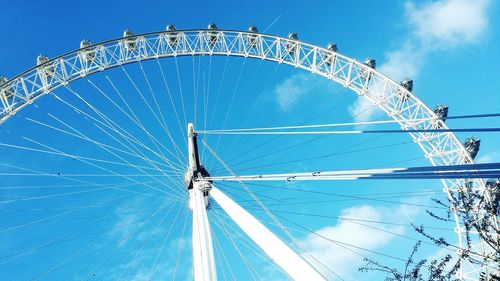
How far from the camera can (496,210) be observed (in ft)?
48.3

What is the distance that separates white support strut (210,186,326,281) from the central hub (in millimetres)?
2090

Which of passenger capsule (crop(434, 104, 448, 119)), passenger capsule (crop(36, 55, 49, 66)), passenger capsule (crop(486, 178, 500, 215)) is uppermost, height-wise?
A: passenger capsule (crop(36, 55, 49, 66))

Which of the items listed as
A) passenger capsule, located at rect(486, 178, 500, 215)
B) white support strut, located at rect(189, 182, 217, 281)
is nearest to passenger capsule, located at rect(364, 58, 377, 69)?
passenger capsule, located at rect(486, 178, 500, 215)

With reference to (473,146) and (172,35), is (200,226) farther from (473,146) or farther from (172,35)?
(473,146)

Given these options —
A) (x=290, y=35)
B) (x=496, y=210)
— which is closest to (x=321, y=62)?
(x=290, y=35)

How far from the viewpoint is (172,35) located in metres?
24.6

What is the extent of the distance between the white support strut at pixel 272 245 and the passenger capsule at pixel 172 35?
13.8 metres

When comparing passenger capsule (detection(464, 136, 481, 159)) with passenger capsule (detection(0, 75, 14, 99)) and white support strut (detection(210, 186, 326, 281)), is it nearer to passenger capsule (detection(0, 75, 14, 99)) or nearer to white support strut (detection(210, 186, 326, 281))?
white support strut (detection(210, 186, 326, 281))

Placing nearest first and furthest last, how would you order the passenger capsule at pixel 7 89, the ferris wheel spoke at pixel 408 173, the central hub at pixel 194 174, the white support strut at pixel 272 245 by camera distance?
1. the ferris wheel spoke at pixel 408 173
2. the white support strut at pixel 272 245
3. the central hub at pixel 194 174
4. the passenger capsule at pixel 7 89

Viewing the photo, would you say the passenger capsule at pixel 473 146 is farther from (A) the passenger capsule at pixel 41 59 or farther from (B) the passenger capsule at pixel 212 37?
(A) the passenger capsule at pixel 41 59

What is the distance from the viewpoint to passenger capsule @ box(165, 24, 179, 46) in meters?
24.5

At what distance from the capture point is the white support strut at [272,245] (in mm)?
7559

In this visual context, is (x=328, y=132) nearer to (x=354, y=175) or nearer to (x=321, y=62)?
(x=354, y=175)

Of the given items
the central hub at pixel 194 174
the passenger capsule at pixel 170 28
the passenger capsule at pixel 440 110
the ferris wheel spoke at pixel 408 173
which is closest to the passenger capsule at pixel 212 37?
the passenger capsule at pixel 170 28
